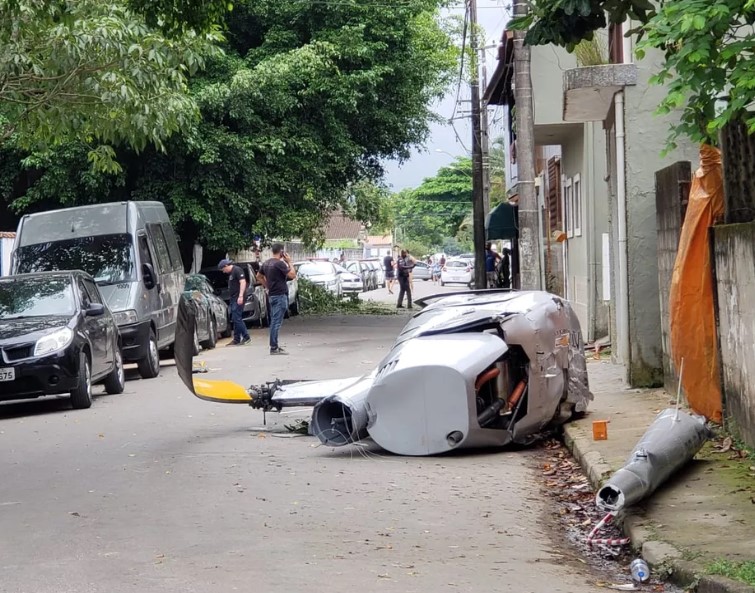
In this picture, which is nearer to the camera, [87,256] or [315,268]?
[87,256]

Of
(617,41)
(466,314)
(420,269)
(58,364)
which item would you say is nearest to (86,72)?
(58,364)

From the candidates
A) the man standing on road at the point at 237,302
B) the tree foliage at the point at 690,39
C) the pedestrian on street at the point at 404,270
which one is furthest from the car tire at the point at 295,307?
the tree foliage at the point at 690,39

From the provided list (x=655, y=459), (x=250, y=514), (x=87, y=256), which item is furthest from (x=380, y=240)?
(x=250, y=514)

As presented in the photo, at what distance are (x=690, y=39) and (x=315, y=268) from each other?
37084mm

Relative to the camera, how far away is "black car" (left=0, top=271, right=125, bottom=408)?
44.8 feet

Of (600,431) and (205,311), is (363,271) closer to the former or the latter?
(205,311)

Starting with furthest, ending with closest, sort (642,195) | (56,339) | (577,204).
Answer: (577,204) → (642,195) → (56,339)

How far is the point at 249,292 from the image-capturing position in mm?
28016

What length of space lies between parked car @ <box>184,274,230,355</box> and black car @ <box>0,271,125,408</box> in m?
6.13

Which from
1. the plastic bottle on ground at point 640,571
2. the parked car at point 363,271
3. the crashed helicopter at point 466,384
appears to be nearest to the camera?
the plastic bottle on ground at point 640,571

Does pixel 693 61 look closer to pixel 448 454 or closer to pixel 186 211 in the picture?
pixel 448 454

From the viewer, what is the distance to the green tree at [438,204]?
342ft

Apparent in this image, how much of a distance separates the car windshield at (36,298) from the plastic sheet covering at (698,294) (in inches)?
306

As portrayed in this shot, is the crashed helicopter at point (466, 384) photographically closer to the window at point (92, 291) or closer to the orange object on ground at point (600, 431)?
the orange object on ground at point (600, 431)
